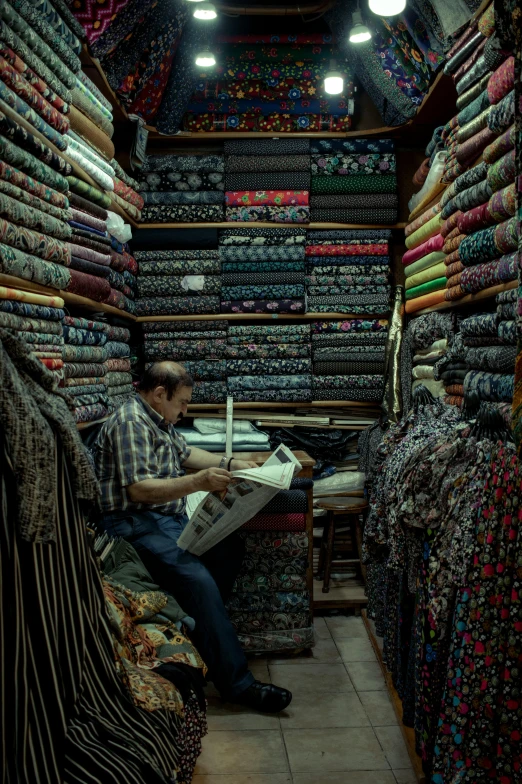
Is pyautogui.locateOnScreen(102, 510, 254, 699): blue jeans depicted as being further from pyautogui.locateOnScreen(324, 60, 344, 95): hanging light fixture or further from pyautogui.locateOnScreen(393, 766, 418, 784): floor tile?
pyautogui.locateOnScreen(324, 60, 344, 95): hanging light fixture

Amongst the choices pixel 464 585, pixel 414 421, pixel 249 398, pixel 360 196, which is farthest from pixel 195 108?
pixel 464 585

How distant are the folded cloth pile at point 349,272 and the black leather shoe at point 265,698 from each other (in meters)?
2.66

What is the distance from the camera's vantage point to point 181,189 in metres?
4.96

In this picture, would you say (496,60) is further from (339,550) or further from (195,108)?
(339,550)

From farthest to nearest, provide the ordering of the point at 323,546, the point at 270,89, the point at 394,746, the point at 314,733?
the point at 270,89, the point at 323,546, the point at 314,733, the point at 394,746

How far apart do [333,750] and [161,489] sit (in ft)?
3.80

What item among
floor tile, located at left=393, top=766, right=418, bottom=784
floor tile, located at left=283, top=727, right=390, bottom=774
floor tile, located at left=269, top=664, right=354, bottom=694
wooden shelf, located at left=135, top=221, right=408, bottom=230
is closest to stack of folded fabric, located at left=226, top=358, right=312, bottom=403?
wooden shelf, located at left=135, top=221, right=408, bottom=230

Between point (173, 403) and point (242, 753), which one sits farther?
point (173, 403)

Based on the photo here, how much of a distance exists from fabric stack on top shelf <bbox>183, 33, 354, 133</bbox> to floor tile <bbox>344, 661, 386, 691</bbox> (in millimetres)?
3321

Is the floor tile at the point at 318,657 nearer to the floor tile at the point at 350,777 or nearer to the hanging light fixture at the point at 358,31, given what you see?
the floor tile at the point at 350,777

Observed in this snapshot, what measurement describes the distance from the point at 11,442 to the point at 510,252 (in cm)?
156

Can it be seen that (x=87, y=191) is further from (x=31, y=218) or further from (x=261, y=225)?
(x=261, y=225)

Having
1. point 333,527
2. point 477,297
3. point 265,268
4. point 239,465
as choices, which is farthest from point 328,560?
point 477,297

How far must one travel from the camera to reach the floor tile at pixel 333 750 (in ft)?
8.50
